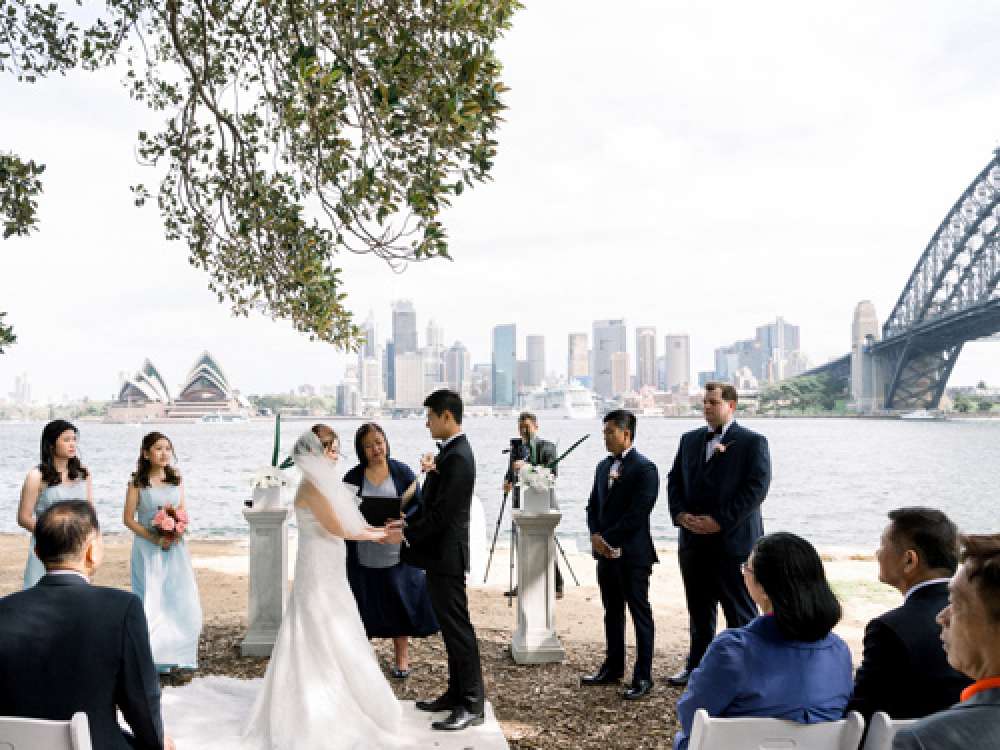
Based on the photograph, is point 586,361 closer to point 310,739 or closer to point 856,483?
point 856,483

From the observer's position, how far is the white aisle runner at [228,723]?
4.11 m

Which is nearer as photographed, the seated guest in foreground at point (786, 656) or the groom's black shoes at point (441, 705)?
the seated guest in foreground at point (786, 656)

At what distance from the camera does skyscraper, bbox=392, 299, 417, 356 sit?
290ft

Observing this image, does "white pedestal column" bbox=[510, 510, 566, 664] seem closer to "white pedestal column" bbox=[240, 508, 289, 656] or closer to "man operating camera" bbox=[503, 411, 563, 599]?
"man operating camera" bbox=[503, 411, 563, 599]

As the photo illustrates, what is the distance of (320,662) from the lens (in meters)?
4.16

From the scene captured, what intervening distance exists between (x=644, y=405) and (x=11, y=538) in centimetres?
8683

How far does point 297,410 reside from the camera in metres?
82.9

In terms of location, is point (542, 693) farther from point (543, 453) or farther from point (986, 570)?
point (986, 570)

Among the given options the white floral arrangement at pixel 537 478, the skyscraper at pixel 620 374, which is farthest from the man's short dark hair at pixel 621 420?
the skyscraper at pixel 620 374

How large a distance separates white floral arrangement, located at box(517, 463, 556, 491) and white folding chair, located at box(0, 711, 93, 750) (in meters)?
4.01

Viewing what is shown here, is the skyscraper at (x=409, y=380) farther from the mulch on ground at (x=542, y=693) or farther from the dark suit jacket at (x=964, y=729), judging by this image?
the dark suit jacket at (x=964, y=729)

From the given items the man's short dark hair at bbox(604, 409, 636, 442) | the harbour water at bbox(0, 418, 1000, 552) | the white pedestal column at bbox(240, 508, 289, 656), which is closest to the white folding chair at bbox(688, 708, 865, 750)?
the man's short dark hair at bbox(604, 409, 636, 442)

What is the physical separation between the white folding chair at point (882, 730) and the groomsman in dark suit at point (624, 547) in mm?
2930

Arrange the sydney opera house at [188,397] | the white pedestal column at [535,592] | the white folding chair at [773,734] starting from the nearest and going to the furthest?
the white folding chair at [773,734] → the white pedestal column at [535,592] → the sydney opera house at [188,397]
